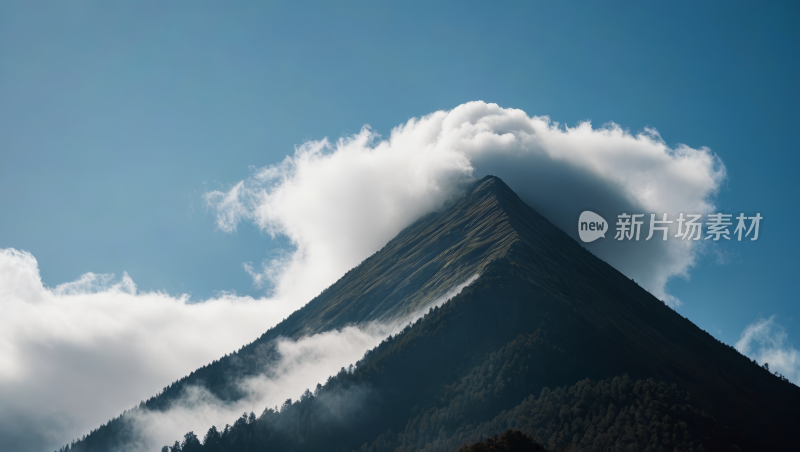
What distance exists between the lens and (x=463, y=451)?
105m

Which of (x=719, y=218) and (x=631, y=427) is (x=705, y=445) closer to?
(x=631, y=427)

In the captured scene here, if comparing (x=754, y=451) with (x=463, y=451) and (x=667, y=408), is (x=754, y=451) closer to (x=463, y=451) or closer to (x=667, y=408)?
(x=667, y=408)

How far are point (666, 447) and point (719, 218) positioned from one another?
7430 cm

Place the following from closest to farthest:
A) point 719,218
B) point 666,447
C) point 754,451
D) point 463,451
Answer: point 463,451 → point 719,218 → point 666,447 → point 754,451

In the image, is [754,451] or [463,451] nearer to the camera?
[463,451]

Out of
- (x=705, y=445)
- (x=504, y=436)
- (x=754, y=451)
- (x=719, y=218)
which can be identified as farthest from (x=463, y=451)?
(x=754, y=451)

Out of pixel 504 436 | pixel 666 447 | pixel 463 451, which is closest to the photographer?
pixel 463 451

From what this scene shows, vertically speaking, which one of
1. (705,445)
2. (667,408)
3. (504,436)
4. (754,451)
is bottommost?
(754,451)

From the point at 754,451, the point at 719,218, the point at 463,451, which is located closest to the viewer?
the point at 463,451

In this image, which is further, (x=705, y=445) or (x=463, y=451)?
(x=705, y=445)

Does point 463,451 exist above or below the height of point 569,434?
above

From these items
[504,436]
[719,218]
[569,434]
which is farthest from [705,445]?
[504,436]

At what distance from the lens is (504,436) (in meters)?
113

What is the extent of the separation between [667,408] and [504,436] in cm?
11161
